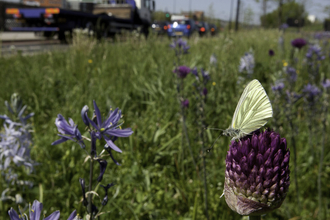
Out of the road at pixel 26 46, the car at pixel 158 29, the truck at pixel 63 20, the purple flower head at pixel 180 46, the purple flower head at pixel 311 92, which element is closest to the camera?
the purple flower head at pixel 311 92

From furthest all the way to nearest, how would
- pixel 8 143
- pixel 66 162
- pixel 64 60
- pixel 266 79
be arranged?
pixel 64 60 → pixel 266 79 → pixel 66 162 → pixel 8 143

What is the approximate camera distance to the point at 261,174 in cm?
66

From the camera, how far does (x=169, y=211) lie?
181 centimetres

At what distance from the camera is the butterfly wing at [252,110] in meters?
0.75

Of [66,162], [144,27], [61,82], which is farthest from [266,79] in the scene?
[144,27]

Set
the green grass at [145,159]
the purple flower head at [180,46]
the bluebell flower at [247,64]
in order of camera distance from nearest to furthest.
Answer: the green grass at [145,159] < the purple flower head at [180,46] < the bluebell flower at [247,64]

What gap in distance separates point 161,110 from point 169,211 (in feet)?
4.73

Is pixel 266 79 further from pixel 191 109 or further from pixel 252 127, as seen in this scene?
pixel 252 127

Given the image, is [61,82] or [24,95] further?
[61,82]

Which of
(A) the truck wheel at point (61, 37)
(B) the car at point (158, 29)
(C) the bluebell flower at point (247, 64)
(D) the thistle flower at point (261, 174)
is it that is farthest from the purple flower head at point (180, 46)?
(A) the truck wheel at point (61, 37)

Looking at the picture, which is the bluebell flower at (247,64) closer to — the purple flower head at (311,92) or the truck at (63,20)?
the purple flower head at (311,92)

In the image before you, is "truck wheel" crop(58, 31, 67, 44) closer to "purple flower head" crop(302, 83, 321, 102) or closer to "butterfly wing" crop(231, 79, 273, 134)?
"purple flower head" crop(302, 83, 321, 102)

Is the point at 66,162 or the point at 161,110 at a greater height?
the point at 161,110

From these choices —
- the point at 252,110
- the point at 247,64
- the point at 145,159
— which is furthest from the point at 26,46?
the point at 252,110
